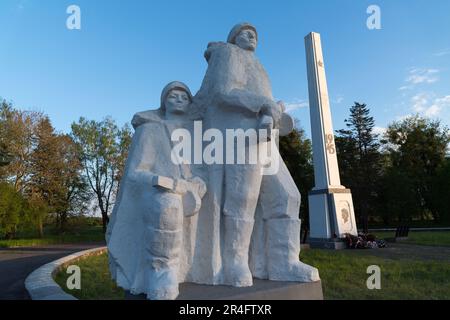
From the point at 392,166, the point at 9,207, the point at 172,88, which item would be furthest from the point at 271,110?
the point at 392,166

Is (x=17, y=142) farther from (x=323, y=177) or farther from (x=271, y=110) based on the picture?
(x=271, y=110)

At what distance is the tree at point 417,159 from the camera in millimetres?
30922

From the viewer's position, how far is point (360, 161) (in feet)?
94.2

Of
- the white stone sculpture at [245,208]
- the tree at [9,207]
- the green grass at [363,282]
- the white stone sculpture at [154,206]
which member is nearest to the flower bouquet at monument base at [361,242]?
the green grass at [363,282]

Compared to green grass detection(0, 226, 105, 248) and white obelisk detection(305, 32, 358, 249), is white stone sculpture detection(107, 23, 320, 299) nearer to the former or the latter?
white obelisk detection(305, 32, 358, 249)

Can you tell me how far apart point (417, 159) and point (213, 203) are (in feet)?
119

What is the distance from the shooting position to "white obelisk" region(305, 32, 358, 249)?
13031 millimetres

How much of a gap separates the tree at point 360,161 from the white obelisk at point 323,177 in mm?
14512

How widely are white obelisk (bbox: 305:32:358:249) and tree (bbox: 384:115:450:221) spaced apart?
1914 centimetres

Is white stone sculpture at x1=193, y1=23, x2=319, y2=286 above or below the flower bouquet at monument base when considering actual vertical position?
above

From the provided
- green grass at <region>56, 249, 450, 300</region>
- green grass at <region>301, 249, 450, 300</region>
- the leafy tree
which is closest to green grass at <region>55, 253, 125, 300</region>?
green grass at <region>56, 249, 450, 300</region>

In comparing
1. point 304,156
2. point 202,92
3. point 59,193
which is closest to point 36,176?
point 59,193

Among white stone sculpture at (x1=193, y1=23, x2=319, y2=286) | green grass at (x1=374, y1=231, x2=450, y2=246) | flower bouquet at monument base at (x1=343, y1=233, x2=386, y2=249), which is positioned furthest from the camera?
green grass at (x1=374, y1=231, x2=450, y2=246)
